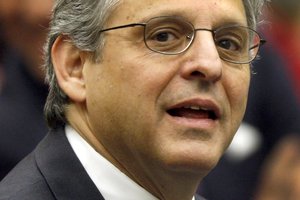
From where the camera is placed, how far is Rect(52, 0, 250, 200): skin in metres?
3.23

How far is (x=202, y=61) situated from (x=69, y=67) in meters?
0.49

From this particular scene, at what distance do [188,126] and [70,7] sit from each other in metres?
0.60

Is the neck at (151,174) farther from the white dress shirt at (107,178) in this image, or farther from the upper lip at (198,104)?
the upper lip at (198,104)

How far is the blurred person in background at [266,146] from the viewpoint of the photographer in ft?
16.3

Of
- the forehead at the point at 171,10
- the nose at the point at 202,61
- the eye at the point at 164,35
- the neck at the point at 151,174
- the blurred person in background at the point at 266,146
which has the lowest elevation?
the blurred person in background at the point at 266,146

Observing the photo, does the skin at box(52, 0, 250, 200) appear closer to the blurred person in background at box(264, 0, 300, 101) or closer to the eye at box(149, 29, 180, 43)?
the eye at box(149, 29, 180, 43)

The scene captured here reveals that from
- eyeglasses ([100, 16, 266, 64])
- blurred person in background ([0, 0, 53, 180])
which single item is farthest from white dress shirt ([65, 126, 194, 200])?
blurred person in background ([0, 0, 53, 180])

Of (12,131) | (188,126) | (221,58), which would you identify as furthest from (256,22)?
(12,131)

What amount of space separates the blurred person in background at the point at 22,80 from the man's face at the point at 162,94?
4.01ft

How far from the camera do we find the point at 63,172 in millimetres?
3295

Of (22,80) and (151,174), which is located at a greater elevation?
(151,174)

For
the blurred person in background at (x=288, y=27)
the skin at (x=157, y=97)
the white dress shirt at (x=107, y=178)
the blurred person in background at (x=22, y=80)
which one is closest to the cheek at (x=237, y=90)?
the skin at (x=157, y=97)

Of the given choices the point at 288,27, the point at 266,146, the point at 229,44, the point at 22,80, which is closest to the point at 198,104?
the point at 229,44

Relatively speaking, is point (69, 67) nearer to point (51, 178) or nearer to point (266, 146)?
point (51, 178)
